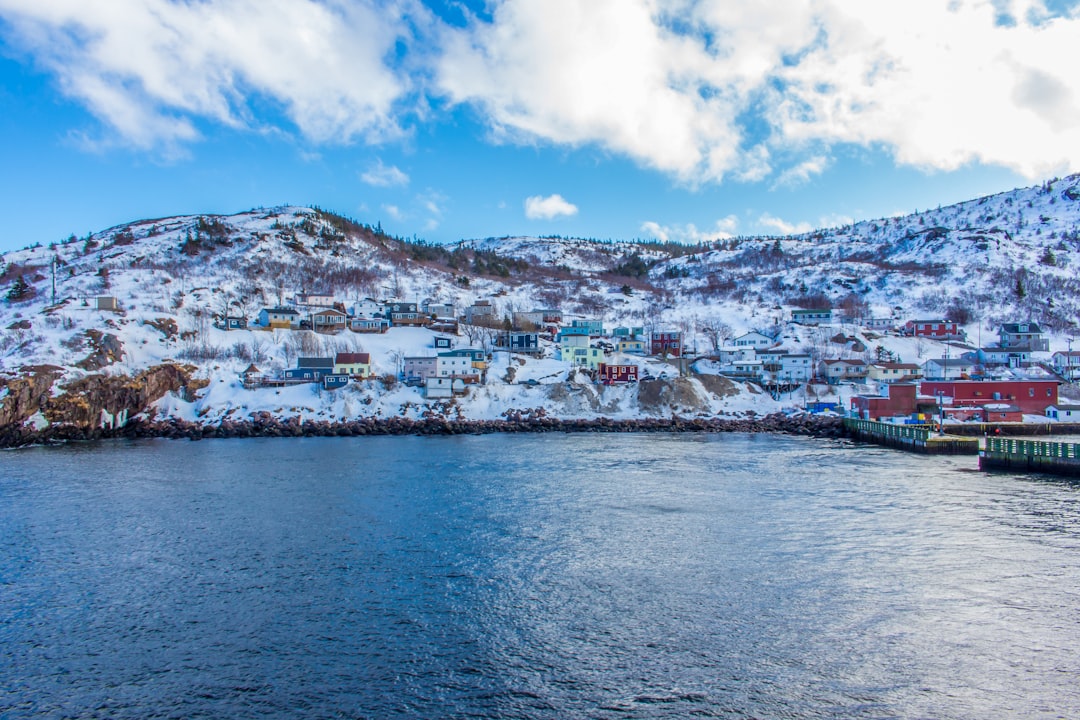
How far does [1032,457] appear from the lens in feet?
103

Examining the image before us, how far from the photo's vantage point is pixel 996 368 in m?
66.2

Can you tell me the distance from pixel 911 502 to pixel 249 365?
5364 centimetres

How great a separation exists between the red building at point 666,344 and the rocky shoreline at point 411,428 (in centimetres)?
2338

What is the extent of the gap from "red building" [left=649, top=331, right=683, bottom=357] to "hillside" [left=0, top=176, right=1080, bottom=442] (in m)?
5.89

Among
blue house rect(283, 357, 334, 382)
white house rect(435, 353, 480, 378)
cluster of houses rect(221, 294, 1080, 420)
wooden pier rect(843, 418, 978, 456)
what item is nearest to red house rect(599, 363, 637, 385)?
cluster of houses rect(221, 294, 1080, 420)

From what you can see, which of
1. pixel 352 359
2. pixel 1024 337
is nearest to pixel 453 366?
pixel 352 359

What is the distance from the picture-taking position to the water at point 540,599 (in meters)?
10.4

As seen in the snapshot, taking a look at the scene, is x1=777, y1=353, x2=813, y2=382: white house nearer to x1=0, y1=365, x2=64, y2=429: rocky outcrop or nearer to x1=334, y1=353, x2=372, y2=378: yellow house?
x1=334, y1=353, x2=372, y2=378: yellow house

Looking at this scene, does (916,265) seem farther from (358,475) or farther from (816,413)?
(358,475)

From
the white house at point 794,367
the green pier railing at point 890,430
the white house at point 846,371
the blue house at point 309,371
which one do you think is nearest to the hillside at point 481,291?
the blue house at point 309,371

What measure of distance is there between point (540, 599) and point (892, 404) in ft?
151

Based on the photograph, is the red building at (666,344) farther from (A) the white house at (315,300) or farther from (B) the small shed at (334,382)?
(A) the white house at (315,300)

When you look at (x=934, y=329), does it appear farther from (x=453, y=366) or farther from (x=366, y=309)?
(x=366, y=309)


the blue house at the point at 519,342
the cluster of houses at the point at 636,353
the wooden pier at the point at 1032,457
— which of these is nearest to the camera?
the wooden pier at the point at 1032,457
